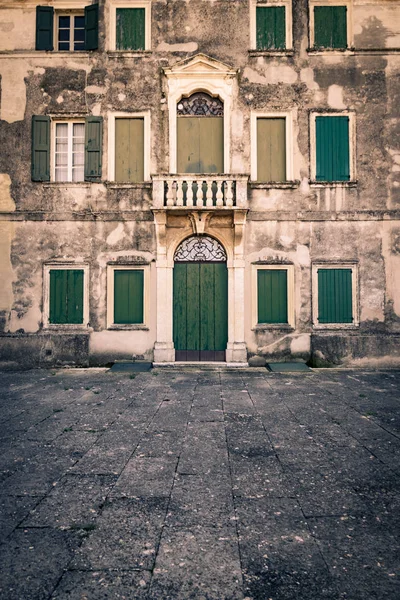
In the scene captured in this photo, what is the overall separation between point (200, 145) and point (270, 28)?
13.1 ft

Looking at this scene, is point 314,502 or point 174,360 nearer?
point 314,502

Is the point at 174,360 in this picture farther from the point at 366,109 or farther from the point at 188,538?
the point at 366,109

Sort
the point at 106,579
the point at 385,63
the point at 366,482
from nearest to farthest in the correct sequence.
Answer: the point at 106,579 < the point at 366,482 < the point at 385,63

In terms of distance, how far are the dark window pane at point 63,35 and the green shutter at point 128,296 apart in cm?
719

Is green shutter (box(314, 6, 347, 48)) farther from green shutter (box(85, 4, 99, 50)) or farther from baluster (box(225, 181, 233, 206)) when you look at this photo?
green shutter (box(85, 4, 99, 50))

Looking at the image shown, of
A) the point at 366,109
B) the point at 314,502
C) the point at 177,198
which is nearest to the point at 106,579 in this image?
the point at 314,502

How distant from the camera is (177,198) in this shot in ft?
33.6

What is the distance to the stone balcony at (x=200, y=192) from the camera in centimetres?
1018

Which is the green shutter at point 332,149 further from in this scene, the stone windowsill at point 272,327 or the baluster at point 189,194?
the stone windowsill at point 272,327

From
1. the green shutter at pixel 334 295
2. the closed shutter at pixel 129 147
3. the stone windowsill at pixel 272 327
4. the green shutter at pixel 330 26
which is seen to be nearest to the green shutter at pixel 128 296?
the closed shutter at pixel 129 147

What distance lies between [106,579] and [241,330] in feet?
27.9

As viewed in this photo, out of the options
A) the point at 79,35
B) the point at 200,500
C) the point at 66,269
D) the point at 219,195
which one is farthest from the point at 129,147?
the point at 200,500

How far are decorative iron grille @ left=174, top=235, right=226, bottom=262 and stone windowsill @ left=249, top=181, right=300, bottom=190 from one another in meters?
1.91

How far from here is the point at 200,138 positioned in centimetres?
1097
